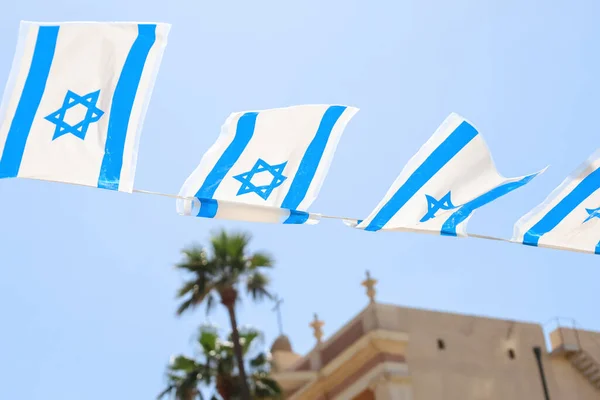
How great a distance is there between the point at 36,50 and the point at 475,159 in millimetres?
4742

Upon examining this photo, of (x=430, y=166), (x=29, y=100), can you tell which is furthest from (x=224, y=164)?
(x=430, y=166)

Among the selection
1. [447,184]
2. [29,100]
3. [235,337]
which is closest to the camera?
[29,100]

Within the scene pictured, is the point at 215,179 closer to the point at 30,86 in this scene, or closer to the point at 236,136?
the point at 236,136

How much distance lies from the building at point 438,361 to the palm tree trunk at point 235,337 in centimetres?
283

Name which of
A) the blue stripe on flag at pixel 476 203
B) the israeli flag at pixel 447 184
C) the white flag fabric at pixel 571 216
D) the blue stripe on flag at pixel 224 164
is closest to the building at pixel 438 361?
the white flag fabric at pixel 571 216

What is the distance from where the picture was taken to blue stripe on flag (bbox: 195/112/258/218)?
8125mm

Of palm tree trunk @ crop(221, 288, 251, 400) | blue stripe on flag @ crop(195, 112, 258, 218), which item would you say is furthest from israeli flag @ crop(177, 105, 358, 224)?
palm tree trunk @ crop(221, 288, 251, 400)

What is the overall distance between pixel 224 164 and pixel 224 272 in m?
17.3

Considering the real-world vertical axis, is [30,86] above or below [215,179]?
above

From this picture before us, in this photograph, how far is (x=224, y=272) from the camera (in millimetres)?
25562

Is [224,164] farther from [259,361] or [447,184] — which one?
[259,361]

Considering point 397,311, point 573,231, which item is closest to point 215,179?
point 573,231

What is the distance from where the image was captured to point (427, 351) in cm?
2400

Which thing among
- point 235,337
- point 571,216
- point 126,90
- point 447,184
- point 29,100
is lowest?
point 571,216
